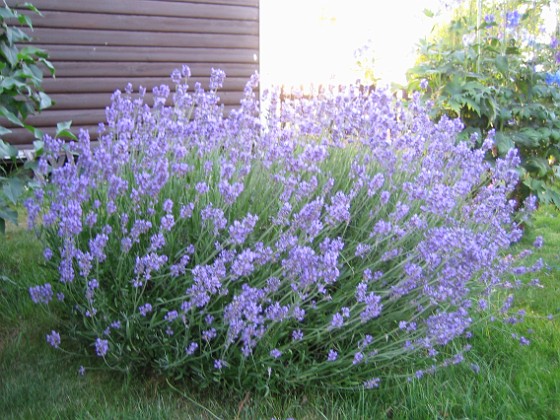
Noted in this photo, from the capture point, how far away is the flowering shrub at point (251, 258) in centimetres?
224

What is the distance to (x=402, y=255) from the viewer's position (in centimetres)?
273

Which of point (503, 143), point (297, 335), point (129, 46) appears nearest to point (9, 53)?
point (297, 335)

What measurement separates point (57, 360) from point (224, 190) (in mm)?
1099

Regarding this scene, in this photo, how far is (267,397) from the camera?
2424mm

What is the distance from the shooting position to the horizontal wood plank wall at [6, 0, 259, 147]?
6930mm

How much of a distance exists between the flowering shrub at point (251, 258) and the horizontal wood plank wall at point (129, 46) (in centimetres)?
439

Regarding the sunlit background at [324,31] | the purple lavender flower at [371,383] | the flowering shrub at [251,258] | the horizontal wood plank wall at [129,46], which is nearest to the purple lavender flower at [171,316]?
the flowering shrub at [251,258]

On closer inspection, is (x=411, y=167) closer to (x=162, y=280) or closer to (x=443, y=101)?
(x=162, y=280)

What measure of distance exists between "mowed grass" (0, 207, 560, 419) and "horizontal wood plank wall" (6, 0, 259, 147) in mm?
4392

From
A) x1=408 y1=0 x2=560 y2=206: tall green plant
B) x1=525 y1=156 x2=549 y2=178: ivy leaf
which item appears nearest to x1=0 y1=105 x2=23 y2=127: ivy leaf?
x1=408 y1=0 x2=560 y2=206: tall green plant

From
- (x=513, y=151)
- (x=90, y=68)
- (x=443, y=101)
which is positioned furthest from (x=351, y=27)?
(x=513, y=151)

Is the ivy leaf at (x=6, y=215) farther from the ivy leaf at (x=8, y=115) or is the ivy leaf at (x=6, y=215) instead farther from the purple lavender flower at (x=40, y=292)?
the purple lavender flower at (x=40, y=292)

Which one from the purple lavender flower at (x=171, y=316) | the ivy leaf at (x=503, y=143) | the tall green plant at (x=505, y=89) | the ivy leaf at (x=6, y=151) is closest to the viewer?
the purple lavender flower at (x=171, y=316)

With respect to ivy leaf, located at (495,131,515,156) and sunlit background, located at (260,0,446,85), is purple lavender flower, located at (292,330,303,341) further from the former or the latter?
sunlit background, located at (260,0,446,85)
